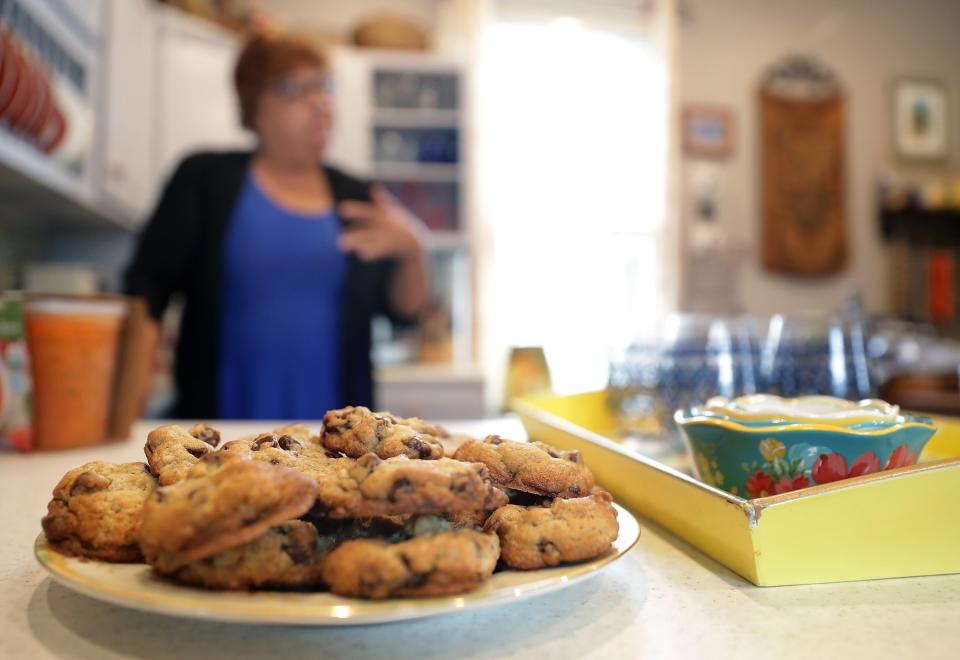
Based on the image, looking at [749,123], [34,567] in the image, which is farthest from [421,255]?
[749,123]

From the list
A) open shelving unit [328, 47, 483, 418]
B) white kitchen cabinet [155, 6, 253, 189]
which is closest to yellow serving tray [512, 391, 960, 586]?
open shelving unit [328, 47, 483, 418]

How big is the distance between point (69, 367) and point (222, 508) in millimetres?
761

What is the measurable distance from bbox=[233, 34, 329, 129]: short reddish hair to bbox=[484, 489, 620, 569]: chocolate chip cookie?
173 centimetres

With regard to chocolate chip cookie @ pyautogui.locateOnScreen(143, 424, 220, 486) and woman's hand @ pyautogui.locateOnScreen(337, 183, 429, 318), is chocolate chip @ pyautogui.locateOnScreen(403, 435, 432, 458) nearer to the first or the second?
chocolate chip cookie @ pyautogui.locateOnScreen(143, 424, 220, 486)

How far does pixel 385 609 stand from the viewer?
34 cm

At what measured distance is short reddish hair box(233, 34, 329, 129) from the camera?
185 cm

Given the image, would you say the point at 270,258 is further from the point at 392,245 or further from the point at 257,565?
the point at 257,565

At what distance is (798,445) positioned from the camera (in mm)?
570

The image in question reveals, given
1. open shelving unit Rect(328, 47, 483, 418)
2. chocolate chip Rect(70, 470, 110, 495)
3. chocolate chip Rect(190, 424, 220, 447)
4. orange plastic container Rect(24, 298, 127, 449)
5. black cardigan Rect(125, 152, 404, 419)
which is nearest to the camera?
chocolate chip Rect(70, 470, 110, 495)

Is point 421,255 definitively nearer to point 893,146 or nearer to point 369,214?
point 369,214

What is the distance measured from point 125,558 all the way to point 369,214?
5.22 feet

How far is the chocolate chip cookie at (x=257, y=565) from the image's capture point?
0.36 metres

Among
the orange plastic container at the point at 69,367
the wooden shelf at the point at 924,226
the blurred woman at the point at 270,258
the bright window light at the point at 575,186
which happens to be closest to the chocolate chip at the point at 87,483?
the orange plastic container at the point at 69,367

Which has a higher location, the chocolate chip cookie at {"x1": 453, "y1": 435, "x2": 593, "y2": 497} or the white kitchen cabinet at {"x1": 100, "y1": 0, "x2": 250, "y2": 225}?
the white kitchen cabinet at {"x1": 100, "y1": 0, "x2": 250, "y2": 225}
